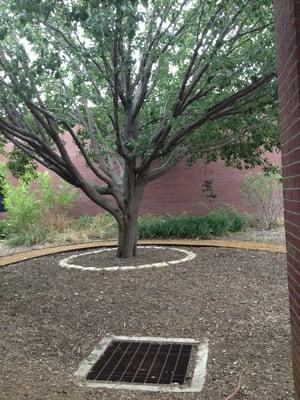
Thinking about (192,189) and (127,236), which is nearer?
(127,236)

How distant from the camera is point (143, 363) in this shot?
4.51 m

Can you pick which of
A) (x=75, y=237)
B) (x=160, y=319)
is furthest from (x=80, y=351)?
(x=75, y=237)

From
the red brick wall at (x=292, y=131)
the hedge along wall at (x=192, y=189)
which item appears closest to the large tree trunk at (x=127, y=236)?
the red brick wall at (x=292, y=131)

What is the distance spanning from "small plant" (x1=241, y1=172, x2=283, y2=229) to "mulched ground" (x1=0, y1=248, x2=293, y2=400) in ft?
17.8

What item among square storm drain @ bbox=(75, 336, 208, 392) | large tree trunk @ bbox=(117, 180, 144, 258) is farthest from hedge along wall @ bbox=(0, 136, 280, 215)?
square storm drain @ bbox=(75, 336, 208, 392)

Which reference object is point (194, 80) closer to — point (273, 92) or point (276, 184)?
point (273, 92)

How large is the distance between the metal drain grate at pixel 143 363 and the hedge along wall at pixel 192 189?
10.4 metres

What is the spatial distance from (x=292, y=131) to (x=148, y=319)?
3.70m

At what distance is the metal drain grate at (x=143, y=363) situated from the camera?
4.17m

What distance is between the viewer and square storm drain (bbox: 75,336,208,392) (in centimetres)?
401

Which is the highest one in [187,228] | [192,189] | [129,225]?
[192,189]

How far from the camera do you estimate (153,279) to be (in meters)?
7.11

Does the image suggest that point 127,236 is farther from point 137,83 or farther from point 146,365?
point 146,365

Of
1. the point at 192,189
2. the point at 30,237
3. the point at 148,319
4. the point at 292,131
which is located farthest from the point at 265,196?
the point at 292,131
